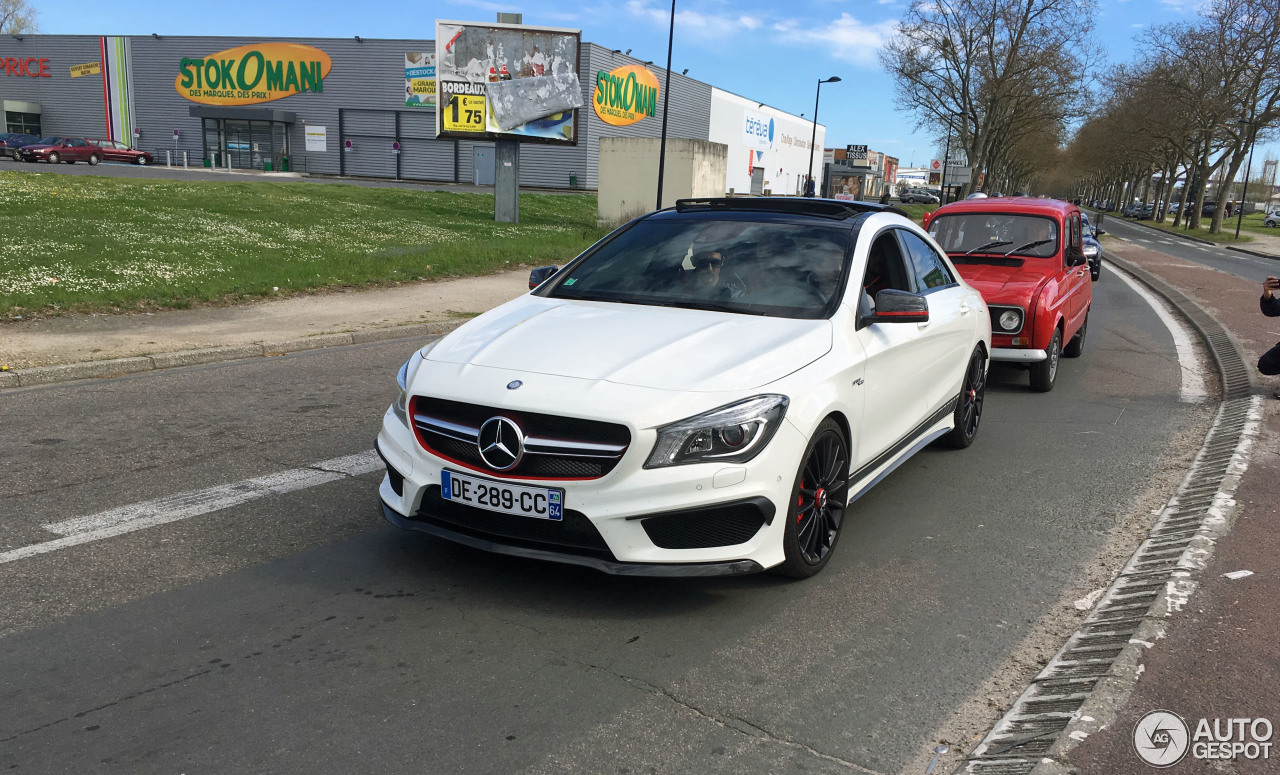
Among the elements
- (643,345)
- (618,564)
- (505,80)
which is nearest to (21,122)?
(505,80)

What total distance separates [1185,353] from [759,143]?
71561 mm

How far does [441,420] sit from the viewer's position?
3.93 meters

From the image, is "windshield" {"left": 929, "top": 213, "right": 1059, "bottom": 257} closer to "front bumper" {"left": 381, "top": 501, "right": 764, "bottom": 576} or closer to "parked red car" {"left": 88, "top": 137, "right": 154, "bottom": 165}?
"front bumper" {"left": 381, "top": 501, "right": 764, "bottom": 576}

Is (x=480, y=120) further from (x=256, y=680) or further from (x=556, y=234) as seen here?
(x=256, y=680)

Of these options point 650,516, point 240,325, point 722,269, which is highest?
point 722,269

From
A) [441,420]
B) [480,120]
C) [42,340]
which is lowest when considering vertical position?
[42,340]

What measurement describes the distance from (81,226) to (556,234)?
436 inches

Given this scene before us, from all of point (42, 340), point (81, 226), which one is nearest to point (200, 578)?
point (42, 340)

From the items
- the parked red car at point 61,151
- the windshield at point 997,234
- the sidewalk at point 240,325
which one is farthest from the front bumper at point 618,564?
the parked red car at point 61,151

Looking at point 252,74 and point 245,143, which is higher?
point 252,74

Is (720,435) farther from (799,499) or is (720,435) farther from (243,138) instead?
(243,138)

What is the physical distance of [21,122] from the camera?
61.2 meters

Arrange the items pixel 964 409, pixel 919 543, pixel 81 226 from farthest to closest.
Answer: pixel 81 226
pixel 964 409
pixel 919 543

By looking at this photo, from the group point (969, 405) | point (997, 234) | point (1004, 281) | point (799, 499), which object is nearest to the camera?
point (799, 499)
